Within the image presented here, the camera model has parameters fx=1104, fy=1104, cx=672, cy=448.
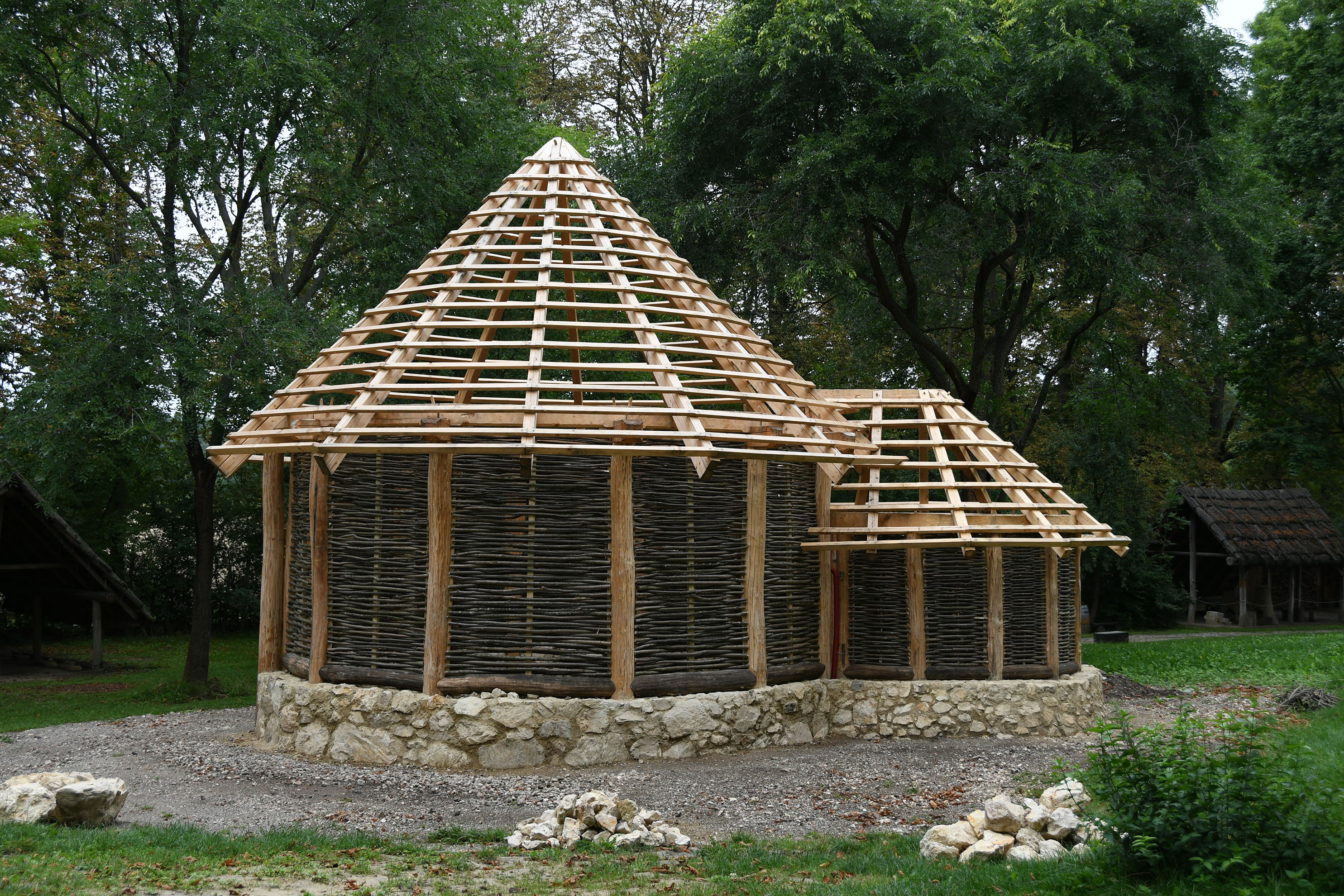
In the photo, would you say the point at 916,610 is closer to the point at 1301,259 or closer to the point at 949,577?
the point at 949,577

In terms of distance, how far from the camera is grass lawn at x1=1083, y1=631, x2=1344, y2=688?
17438 millimetres

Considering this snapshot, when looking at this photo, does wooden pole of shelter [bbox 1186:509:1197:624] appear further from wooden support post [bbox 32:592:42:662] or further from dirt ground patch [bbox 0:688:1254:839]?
wooden support post [bbox 32:592:42:662]

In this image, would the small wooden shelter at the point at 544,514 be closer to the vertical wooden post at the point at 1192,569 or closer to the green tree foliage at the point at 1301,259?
the green tree foliage at the point at 1301,259

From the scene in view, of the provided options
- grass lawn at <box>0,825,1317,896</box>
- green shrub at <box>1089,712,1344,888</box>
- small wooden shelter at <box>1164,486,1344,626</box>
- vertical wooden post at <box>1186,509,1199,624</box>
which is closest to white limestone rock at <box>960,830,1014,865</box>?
grass lawn at <box>0,825,1317,896</box>

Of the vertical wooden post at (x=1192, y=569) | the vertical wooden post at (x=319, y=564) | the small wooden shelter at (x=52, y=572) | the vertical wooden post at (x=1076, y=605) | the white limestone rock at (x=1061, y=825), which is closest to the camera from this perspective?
the white limestone rock at (x=1061, y=825)

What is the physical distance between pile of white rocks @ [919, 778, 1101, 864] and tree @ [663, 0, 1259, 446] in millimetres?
11731

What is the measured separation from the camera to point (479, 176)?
1933 cm

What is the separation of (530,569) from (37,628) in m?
15.2

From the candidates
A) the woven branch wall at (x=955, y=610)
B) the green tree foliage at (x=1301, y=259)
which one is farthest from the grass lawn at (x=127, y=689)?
the green tree foliage at (x=1301, y=259)

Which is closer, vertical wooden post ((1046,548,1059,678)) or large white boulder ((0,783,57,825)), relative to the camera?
large white boulder ((0,783,57,825))

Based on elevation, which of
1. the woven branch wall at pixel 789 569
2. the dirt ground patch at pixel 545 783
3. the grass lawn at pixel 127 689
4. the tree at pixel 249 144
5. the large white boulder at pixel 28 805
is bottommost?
the grass lawn at pixel 127 689

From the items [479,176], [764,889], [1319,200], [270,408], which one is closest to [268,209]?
[479,176]

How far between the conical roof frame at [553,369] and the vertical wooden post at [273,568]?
66 centimetres

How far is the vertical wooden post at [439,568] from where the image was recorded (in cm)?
1123
